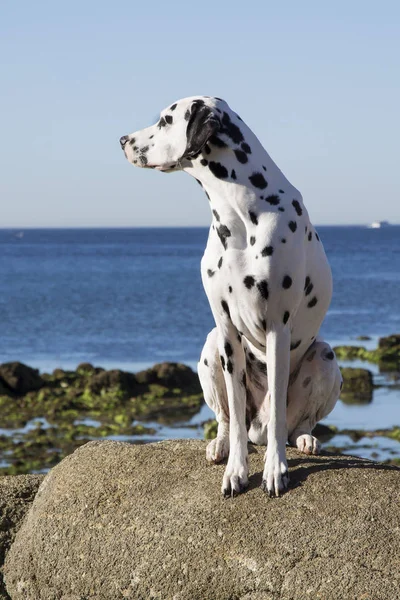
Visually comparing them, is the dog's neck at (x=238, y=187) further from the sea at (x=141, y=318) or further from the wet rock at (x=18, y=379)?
the wet rock at (x=18, y=379)

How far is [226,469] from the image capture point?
6.85 meters

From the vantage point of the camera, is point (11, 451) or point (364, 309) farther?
point (364, 309)

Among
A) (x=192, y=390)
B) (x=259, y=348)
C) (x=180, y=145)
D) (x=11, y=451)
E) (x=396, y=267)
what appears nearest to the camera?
(x=180, y=145)

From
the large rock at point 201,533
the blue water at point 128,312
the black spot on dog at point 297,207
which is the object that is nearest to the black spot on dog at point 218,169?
the black spot on dog at point 297,207

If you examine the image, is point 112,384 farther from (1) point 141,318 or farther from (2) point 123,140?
(1) point 141,318

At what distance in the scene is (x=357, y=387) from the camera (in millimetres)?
23469

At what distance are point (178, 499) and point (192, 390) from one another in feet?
52.6

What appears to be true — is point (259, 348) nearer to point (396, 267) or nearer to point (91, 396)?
point (91, 396)

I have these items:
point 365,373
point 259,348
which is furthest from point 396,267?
point 259,348

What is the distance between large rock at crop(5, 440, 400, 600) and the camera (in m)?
6.18

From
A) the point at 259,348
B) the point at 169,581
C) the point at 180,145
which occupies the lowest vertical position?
the point at 169,581

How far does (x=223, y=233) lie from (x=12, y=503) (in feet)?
10.2

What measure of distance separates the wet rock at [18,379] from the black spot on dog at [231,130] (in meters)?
17.4

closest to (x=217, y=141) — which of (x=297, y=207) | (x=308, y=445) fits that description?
→ (x=297, y=207)
